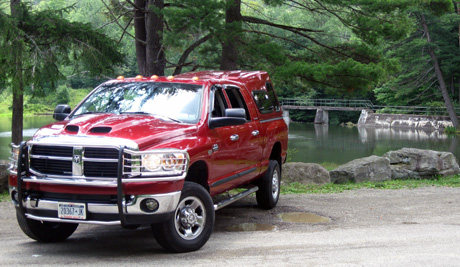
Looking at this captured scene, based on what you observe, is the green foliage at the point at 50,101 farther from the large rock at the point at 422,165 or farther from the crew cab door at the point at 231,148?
the crew cab door at the point at 231,148

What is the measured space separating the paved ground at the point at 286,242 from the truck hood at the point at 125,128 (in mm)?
1296

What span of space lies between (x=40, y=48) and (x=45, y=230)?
10.7m

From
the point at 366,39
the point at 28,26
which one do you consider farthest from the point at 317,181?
the point at 28,26

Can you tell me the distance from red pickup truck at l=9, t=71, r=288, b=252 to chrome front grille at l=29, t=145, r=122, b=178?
0.03 ft

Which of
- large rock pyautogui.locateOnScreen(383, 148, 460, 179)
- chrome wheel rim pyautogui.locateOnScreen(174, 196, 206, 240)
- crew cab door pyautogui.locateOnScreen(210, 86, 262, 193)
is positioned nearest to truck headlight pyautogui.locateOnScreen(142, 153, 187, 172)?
chrome wheel rim pyautogui.locateOnScreen(174, 196, 206, 240)

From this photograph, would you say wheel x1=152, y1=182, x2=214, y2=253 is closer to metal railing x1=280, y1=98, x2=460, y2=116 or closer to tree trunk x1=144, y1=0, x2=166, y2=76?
tree trunk x1=144, y1=0, x2=166, y2=76

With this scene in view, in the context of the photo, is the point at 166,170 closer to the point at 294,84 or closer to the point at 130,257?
the point at 130,257

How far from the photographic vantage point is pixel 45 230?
7.06m

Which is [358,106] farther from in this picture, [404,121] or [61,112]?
[61,112]

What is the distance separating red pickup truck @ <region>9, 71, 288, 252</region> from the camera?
6.11 m

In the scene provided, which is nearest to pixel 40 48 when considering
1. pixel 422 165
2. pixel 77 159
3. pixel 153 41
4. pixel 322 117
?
pixel 153 41

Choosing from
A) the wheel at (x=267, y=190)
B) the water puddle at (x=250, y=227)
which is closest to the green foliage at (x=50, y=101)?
the wheel at (x=267, y=190)

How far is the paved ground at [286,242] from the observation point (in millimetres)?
6207

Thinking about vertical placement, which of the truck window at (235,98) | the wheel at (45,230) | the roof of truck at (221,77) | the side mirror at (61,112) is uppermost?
the roof of truck at (221,77)
